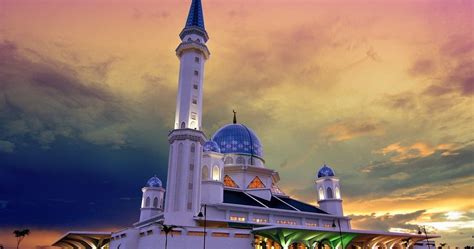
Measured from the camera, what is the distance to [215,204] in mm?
54938

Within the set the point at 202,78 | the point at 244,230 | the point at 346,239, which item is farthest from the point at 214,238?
the point at 202,78

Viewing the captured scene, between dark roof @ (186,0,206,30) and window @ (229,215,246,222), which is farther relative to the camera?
dark roof @ (186,0,206,30)

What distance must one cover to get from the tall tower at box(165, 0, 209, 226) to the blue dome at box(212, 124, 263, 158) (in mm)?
19545

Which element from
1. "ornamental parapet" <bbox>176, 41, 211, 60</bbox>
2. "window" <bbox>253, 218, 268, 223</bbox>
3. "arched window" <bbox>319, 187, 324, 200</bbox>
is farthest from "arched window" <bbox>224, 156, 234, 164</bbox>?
"ornamental parapet" <bbox>176, 41, 211, 60</bbox>

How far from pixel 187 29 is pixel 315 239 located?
140 feet

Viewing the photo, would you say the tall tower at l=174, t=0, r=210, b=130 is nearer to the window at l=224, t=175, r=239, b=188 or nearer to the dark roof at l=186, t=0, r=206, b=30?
the dark roof at l=186, t=0, r=206, b=30

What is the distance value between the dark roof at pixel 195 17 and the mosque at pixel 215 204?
194 mm

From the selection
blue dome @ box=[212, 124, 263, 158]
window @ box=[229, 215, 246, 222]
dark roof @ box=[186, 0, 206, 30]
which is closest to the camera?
window @ box=[229, 215, 246, 222]

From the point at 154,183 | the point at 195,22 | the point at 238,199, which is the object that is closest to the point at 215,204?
the point at 238,199

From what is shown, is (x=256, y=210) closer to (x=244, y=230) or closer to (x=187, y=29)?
(x=244, y=230)

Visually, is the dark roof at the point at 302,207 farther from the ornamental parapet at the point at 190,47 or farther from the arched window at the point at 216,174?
the ornamental parapet at the point at 190,47

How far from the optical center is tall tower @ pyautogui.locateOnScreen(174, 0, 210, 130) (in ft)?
187

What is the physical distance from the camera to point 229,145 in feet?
250

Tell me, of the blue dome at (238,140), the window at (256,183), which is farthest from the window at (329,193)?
the blue dome at (238,140)
